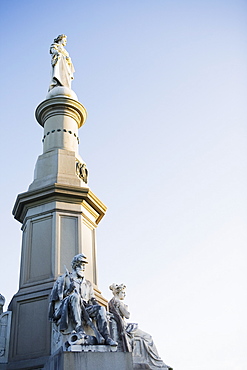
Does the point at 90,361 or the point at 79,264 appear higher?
the point at 79,264

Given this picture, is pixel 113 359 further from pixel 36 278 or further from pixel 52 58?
pixel 52 58

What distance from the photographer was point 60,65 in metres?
15.4

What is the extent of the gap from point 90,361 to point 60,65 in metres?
10.9

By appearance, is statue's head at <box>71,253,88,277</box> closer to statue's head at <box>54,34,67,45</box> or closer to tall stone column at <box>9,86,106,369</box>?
tall stone column at <box>9,86,106,369</box>

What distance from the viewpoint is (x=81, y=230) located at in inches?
470

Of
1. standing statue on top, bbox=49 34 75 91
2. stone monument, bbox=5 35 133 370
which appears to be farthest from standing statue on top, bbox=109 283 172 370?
standing statue on top, bbox=49 34 75 91

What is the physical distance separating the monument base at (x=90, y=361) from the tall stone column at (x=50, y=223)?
2228mm

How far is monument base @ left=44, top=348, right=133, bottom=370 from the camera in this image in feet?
24.8

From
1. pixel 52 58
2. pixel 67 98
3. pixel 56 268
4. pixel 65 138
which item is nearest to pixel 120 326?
pixel 56 268

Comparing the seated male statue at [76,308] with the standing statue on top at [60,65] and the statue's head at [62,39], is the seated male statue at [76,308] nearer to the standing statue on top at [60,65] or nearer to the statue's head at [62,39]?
the standing statue on top at [60,65]

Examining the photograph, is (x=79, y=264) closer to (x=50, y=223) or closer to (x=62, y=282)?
(x=62, y=282)

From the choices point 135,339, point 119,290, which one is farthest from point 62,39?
point 135,339

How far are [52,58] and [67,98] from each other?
254 cm

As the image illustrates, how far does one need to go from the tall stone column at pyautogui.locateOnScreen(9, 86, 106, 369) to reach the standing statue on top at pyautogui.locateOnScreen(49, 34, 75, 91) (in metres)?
0.74
